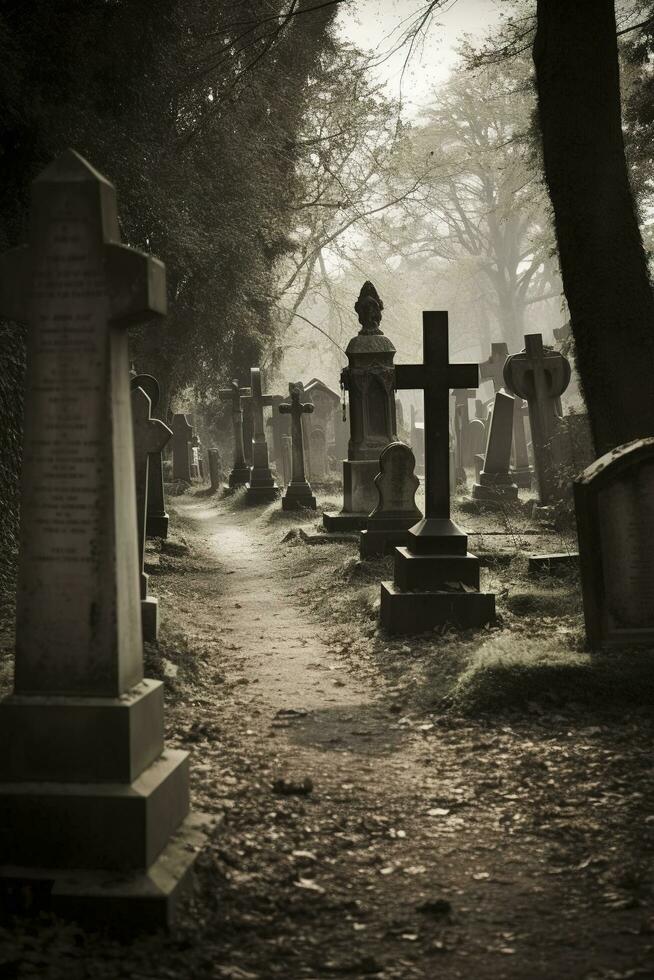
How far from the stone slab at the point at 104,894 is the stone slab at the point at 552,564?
6502mm

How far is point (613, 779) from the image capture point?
4504 millimetres

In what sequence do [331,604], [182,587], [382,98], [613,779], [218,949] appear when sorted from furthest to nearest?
[382,98]
[182,587]
[331,604]
[613,779]
[218,949]

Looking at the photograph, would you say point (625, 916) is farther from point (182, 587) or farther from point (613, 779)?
point (182, 587)

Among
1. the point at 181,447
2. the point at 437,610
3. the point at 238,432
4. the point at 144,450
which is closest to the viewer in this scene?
the point at 144,450

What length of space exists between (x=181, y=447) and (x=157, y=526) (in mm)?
13104

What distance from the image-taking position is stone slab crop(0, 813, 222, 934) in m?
3.12

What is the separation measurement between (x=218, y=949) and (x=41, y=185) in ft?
9.38

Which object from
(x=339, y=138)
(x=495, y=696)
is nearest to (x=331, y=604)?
(x=495, y=696)

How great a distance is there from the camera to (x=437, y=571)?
7809mm

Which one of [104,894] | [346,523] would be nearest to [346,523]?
[346,523]

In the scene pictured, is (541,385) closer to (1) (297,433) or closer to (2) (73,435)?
(1) (297,433)

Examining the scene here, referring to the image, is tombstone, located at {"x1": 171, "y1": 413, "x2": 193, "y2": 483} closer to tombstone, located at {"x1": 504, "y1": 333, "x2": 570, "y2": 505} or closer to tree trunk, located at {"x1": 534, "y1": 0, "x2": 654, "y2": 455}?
tombstone, located at {"x1": 504, "y1": 333, "x2": 570, "y2": 505}

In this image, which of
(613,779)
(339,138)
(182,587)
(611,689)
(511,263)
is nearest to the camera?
(613,779)

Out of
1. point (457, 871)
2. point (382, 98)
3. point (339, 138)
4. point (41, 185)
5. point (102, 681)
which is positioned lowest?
point (457, 871)
